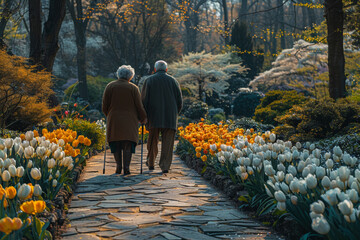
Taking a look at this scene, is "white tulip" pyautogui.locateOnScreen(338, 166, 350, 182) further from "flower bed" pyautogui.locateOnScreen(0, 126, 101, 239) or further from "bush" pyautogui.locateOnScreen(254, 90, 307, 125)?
"bush" pyautogui.locateOnScreen(254, 90, 307, 125)

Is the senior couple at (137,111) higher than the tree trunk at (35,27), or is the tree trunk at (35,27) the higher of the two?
the tree trunk at (35,27)

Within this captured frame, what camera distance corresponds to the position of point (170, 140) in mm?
8711

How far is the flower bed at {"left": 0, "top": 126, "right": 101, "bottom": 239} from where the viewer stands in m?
3.24

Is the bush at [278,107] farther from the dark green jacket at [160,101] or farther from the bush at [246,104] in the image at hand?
the bush at [246,104]

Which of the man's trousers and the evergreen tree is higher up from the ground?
the evergreen tree

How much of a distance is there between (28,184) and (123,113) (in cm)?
461

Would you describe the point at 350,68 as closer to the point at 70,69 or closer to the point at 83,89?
the point at 83,89

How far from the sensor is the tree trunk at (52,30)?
1266 cm

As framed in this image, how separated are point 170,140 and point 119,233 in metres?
4.51

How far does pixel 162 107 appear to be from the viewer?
28.0ft

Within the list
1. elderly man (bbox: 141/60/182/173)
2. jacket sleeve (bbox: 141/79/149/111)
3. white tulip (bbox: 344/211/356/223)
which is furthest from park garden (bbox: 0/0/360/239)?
jacket sleeve (bbox: 141/79/149/111)

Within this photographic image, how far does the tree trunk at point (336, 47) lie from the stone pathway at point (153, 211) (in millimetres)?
5471

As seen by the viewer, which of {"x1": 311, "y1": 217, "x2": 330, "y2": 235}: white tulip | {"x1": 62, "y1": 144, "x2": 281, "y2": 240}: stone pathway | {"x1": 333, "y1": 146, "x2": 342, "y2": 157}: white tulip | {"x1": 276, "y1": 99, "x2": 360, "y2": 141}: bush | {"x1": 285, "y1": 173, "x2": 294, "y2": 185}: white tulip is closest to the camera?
{"x1": 311, "y1": 217, "x2": 330, "y2": 235}: white tulip

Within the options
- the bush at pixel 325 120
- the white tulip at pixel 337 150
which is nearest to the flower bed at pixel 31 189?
the white tulip at pixel 337 150
